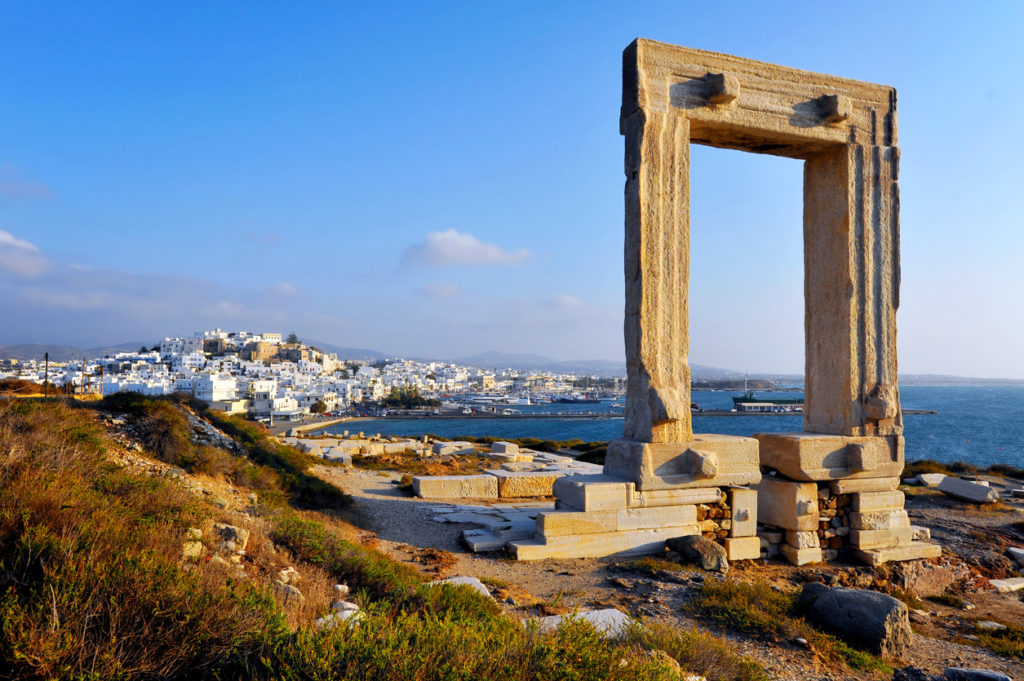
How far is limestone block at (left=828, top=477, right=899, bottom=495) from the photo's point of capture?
814cm

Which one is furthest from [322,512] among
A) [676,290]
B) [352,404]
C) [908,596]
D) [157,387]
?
[352,404]

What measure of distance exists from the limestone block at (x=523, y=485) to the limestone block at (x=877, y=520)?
5504 mm

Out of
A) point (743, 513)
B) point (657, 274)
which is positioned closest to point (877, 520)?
point (743, 513)

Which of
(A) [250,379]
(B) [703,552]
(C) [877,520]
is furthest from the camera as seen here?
(A) [250,379]

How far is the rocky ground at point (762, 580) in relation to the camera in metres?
4.91

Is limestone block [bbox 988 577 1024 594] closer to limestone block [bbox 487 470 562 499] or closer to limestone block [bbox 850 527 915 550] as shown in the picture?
limestone block [bbox 850 527 915 550]

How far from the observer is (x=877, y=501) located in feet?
27.0

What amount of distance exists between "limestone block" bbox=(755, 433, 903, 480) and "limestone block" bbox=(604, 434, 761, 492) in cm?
52

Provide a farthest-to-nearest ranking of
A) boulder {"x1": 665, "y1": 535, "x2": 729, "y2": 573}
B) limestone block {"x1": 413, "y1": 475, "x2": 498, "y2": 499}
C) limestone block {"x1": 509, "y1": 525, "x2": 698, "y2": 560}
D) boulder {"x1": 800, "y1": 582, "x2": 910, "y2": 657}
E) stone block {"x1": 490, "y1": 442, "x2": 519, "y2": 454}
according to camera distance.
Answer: stone block {"x1": 490, "y1": 442, "x2": 519, "y2": 454} → limestone block {"x1": 413, "y1": 475, "x2": 498, "y2": 499} → limestone block {"x1": 509, "y1": 525, "x2": 698, "y2": 560} → boulder {"x1": 665, "y1": 535, "x2": 729, "y2": 573} → boulder {"x1": 800, "y1": 582, "x2": 910, "y2": 657}

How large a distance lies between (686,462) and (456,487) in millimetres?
5506

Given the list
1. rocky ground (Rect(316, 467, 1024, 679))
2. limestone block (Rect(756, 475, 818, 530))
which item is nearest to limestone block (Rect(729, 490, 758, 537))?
rocky ground (Rect(316, 467, 1024, 679))

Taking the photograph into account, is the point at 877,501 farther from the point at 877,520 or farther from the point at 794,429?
the point at 794,429

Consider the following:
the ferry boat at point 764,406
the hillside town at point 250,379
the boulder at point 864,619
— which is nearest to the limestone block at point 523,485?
the boulder at point 864,619

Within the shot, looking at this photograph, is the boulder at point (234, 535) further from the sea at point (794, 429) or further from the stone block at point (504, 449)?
the sea at point (794, 429)
